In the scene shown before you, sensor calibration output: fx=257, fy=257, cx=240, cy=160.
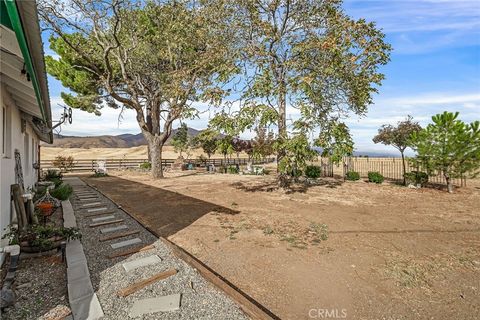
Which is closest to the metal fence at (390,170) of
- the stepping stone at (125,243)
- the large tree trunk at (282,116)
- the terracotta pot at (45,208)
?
the large tree trunk at (282,116)

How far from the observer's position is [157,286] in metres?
3.67

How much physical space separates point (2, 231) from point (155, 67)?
15420 mm

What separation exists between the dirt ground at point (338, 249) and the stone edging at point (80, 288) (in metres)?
1.80

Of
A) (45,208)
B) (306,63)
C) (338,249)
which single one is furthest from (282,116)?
(45,208)

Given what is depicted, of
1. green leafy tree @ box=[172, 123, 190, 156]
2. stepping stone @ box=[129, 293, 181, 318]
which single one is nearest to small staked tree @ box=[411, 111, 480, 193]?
stepping stone @ box=[129, 293, 181, 318]

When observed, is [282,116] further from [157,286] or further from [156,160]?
[156,160]

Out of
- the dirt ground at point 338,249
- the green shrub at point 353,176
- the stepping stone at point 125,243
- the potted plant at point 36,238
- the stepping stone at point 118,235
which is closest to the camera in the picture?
the dirt ground at point 338,249

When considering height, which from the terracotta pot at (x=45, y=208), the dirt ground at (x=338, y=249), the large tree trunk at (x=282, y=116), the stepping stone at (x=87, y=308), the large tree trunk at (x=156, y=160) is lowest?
the dirt ground at (x=338, y=249)

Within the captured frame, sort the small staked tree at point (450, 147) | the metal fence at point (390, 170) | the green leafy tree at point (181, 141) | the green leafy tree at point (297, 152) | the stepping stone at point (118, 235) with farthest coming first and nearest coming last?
the green leafy tree at point (181, 141) < the metal fence at point (390, 170) < the small staked tree at point (450, 147) < the green leafy tree at point (297, 152) < the stepping stone at point (118, 235)

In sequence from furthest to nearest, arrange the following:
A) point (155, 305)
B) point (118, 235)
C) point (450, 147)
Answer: point (450, 147)
point (118, 235)
point (155, 305)

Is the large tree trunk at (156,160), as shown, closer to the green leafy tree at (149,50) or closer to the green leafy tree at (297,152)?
the green leafy tree at (149,50)

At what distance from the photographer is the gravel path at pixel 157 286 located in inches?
121

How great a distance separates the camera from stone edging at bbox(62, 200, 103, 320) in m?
3.03

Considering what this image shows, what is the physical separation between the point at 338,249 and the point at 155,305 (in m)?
3.71
